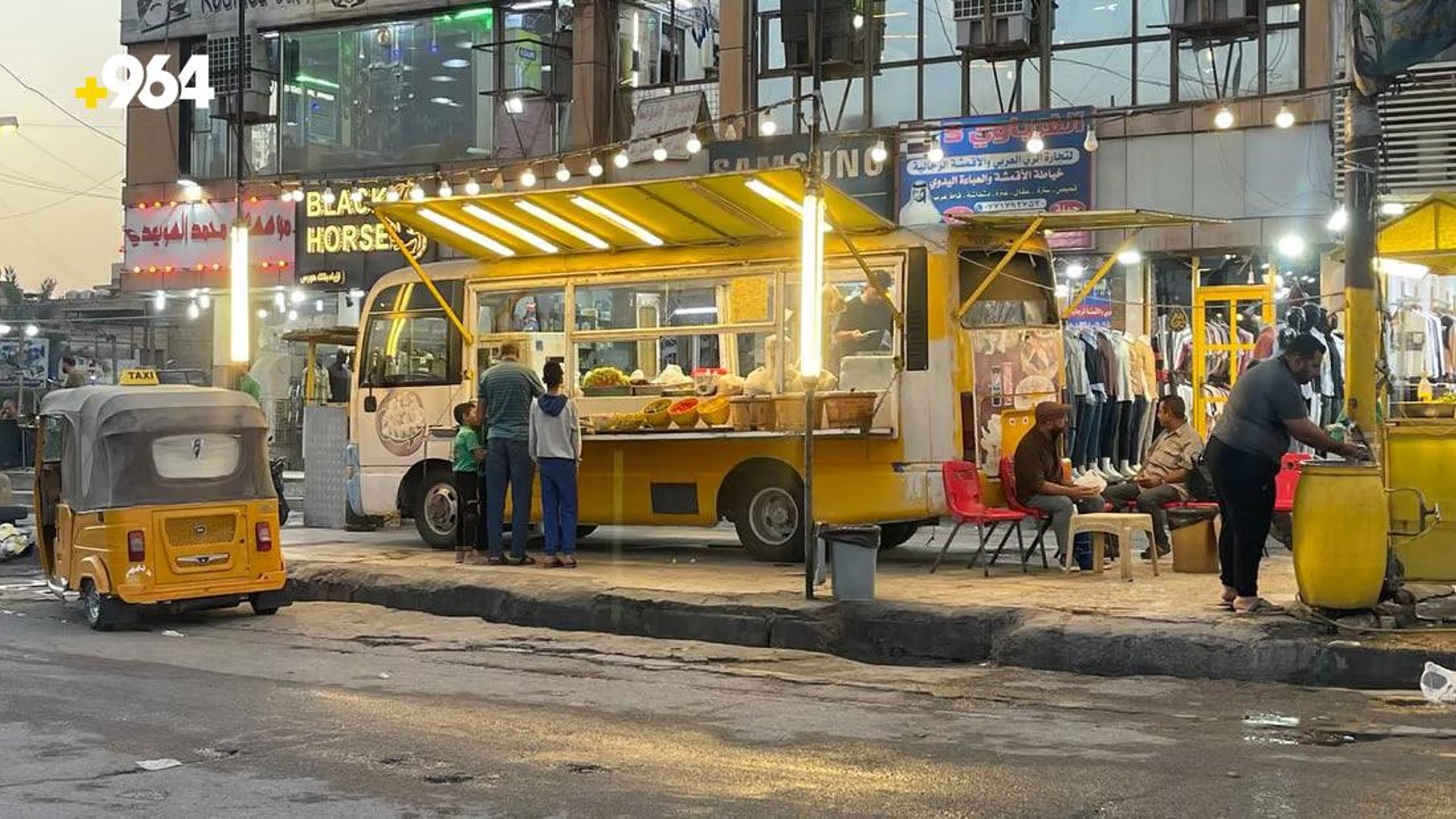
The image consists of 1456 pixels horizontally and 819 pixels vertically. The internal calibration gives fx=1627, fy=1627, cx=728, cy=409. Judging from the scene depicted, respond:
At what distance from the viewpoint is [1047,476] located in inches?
500

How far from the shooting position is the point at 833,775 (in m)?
6.54

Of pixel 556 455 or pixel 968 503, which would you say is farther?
pixel 556 455

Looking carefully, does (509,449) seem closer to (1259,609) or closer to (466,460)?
(466,460)

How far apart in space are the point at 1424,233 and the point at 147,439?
9.31 m

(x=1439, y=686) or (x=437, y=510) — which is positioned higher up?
(x=437, y=510)

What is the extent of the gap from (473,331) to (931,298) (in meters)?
4.77

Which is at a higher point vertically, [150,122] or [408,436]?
[150,122]

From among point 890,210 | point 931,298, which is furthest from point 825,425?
point 890,210

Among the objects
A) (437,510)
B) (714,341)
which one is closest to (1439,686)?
(714,341)

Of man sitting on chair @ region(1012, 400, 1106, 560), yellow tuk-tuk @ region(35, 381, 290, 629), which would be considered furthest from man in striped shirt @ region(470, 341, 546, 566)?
man sitting on chair @ region(1012, 400, 1106, 560)

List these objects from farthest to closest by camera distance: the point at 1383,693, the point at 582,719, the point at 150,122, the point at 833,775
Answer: the point at 150,122 → the point at 1383,693 → the point at 582,719 → the point at 833,775

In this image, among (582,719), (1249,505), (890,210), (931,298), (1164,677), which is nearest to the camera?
(582,719)

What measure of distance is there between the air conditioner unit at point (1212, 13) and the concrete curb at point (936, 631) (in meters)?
12.7

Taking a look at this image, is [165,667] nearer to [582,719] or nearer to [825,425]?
[582,719]
